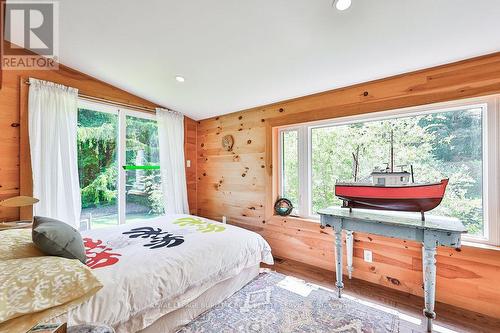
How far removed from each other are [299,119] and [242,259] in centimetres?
170

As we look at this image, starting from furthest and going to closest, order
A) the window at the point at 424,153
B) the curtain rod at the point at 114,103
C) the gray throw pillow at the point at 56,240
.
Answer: the curtain rod at the point at 114,103 < the window at the point at 424,153 < the gray throw pillow at the point at 56,240

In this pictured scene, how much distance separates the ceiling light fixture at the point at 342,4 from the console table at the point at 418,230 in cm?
154

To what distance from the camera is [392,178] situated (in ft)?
6.10

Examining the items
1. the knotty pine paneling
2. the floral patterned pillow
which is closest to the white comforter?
the floral patterned pillow

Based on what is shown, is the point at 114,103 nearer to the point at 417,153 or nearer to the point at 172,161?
the point at 172,161

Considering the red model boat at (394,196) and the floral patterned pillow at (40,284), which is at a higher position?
the red model boat at (394,196)

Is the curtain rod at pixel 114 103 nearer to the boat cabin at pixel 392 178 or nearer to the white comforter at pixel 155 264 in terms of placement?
the white comforter at pixel 155 264

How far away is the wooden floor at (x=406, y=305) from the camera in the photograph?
1675 mm

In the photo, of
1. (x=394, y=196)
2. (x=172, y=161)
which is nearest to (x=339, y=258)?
(x=394, y=196)

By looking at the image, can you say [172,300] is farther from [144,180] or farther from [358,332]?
[144,180]

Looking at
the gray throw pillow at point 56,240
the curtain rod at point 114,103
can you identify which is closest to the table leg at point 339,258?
the gray throw pillow at point 56,240

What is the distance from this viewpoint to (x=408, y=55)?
1.82 meters

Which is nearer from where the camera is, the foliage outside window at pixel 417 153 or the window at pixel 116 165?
the foliage outside window at pixel 417 153

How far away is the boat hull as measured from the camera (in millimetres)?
1670
